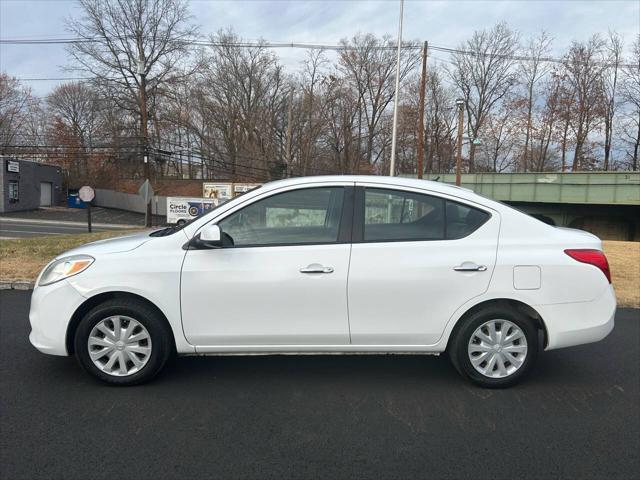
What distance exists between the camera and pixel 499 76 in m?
51.5

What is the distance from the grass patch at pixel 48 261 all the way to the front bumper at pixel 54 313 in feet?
15.9

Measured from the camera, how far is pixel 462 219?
369cm

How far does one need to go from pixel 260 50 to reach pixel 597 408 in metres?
53.7

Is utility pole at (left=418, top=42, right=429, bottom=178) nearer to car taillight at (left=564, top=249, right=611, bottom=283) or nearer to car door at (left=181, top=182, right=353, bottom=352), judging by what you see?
car taillight at (left=564, top=249, right=611, bottom=283)

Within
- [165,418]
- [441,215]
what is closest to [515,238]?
[441,215]

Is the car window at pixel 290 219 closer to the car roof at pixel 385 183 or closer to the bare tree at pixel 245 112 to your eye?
the car roof at pixel 385 183

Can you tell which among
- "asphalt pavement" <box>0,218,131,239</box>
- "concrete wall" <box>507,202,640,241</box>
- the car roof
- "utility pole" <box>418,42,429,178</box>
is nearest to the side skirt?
the car roof

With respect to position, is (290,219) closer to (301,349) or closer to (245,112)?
(301,349)

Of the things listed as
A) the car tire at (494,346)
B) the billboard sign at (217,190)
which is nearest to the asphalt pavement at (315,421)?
the car tire at (494,346)

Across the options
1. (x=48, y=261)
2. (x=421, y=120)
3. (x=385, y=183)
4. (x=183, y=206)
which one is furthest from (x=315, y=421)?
(x=183, y=206)

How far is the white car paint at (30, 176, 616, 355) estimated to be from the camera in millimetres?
3484

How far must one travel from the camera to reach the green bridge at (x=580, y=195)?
101 feet

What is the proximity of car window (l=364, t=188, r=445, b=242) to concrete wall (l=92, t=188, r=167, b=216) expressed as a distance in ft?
149

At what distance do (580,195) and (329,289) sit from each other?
34243 mm
